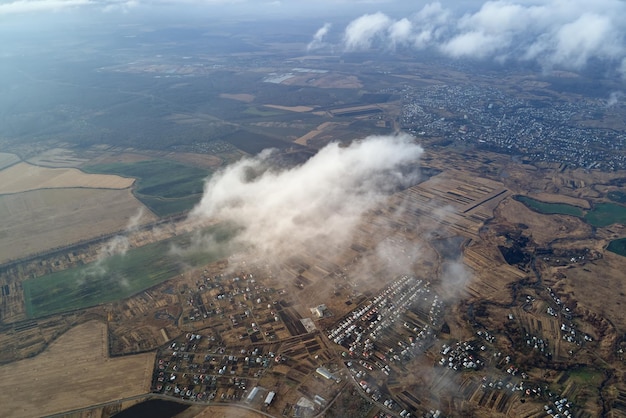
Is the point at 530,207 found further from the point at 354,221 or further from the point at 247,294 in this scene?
the point at 247,294

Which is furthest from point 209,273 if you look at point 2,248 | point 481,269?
point 481,269

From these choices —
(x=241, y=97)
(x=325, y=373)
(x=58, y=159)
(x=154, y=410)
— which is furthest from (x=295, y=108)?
(x=154, y=410)

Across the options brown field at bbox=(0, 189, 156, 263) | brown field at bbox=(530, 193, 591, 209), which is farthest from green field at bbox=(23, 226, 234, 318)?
brown field at bbox=(530, 193, 591, 209)

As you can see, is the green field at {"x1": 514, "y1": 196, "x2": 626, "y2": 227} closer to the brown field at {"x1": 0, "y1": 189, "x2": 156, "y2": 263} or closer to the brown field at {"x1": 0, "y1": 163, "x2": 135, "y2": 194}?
the brown field at {"x1": 0, "y1": 189, "x2": 156, "y2": 263}

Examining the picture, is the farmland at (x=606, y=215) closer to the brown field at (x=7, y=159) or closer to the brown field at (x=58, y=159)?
the brown field at (x=58, y=159)

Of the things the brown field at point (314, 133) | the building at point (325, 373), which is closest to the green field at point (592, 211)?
the building at point (325, 373)

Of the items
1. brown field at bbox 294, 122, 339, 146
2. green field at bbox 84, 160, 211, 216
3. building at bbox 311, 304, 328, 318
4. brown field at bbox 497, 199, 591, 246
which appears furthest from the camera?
brown field at bbox 294, 122, 339, 146

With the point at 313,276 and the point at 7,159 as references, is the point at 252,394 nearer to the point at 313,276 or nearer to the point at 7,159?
the point at 313,276
